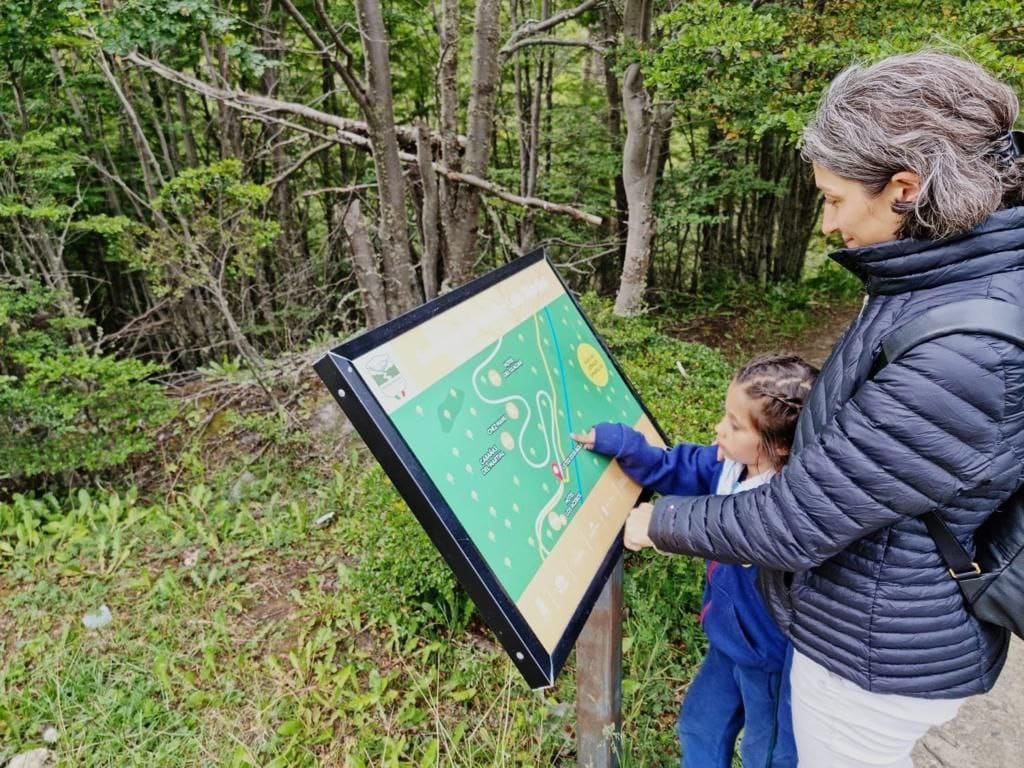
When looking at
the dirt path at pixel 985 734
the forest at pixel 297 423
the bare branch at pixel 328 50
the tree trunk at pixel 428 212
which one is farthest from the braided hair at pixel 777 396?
the tree trunk at pixel 428 212

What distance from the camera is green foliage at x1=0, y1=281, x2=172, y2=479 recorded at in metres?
4.03

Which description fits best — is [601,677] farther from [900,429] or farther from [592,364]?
[900,429]

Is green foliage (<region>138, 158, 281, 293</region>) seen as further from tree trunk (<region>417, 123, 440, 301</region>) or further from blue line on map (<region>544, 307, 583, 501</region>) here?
blue line on map (<region>544, 307, 583, 501</region>)

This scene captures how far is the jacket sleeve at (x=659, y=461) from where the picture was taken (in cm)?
167

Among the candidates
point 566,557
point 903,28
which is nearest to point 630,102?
point 903,28

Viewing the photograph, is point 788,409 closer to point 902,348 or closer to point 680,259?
point 902,348

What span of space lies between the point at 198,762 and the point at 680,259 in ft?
31.4

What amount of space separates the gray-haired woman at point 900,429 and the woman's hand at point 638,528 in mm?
167

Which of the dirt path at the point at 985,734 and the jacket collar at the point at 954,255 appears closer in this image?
the jacket collar at the point at 954,255

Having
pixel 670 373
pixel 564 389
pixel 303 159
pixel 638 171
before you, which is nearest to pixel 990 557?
pixel 564 389

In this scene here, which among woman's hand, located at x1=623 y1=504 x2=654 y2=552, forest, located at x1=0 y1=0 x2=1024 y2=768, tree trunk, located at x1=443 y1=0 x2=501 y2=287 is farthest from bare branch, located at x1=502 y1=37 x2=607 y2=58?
woman's hand, located at x1=623 y1=504 x2=654 y2=552

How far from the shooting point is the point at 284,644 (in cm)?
297

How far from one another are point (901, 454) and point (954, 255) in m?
0.34

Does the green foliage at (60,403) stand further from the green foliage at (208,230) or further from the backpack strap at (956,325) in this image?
the backpack strap at (956,325)
